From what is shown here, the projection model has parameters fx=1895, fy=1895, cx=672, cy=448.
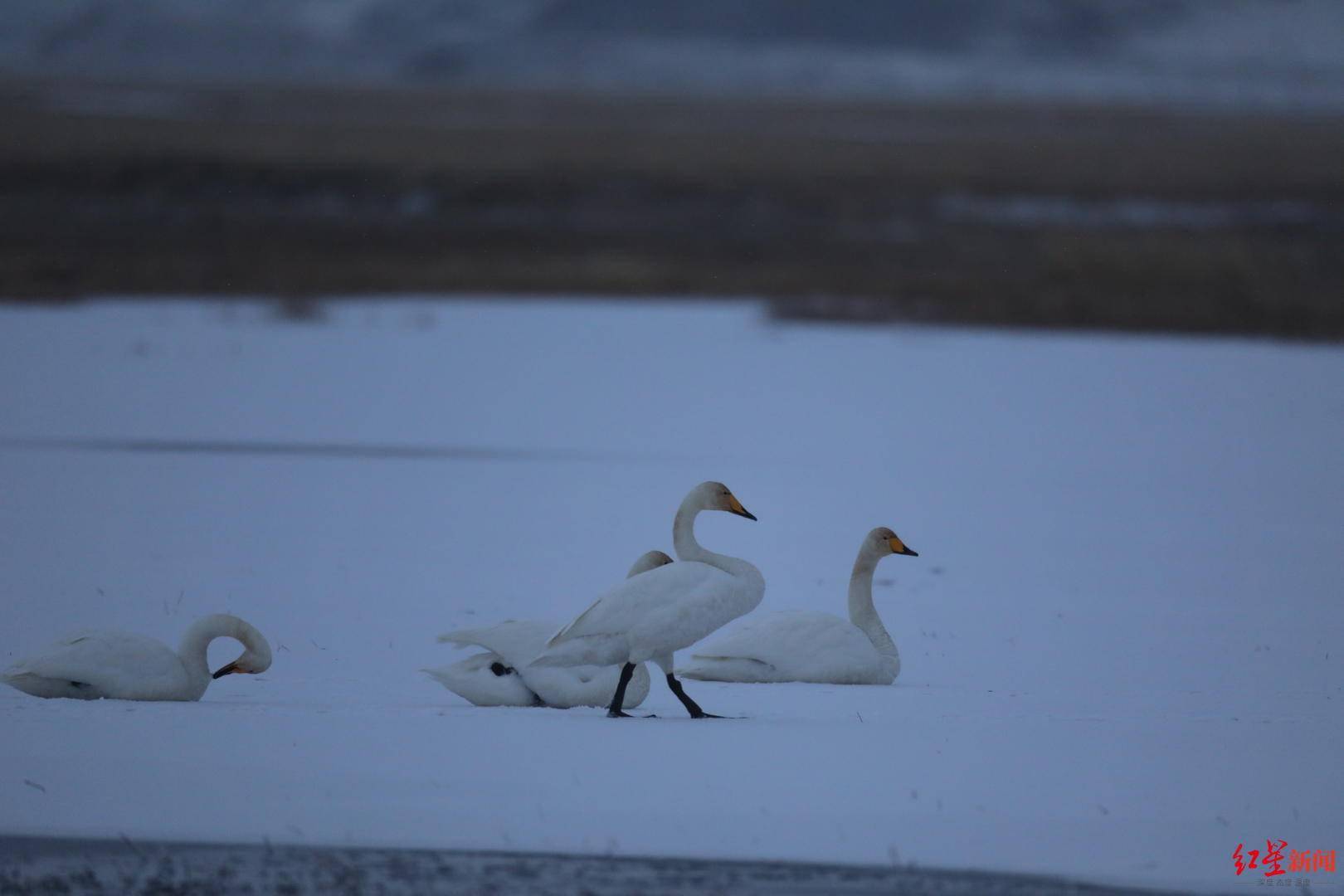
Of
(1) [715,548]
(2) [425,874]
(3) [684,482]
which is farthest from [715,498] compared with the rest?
(3) [684,482]

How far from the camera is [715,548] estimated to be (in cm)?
1055

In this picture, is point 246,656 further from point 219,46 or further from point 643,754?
point 219,46

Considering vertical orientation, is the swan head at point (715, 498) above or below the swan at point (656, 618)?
above

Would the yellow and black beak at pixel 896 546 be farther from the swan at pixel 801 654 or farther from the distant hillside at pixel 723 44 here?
the distant hillside at pixel 723 44

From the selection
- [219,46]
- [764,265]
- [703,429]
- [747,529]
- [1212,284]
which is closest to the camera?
[747,529]

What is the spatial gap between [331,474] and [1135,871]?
316 inches

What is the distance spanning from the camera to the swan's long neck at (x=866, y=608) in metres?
7.07

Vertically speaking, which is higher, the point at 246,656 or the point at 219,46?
the point at 219,46

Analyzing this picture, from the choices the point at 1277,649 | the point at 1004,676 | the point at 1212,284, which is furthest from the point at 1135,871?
the point at 1212,284

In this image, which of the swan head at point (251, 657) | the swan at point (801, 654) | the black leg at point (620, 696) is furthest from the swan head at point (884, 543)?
the swan head at point (251, 657)

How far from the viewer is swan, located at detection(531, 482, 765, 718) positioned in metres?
6.17

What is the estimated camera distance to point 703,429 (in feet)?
48.5

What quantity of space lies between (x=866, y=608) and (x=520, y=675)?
150cm

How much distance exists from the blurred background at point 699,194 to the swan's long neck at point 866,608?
14.8m
